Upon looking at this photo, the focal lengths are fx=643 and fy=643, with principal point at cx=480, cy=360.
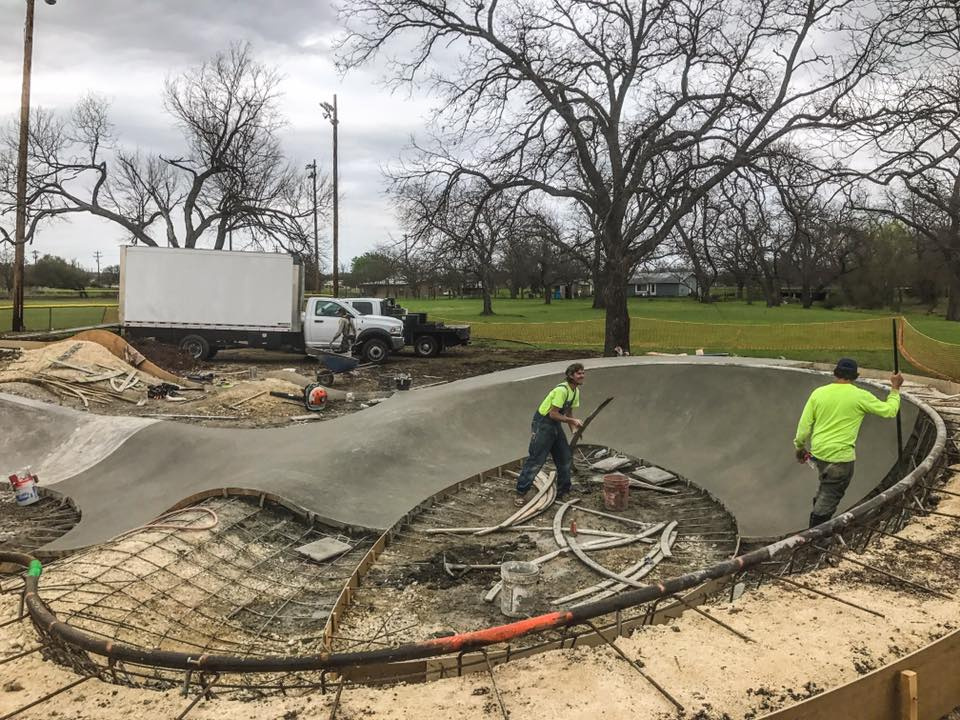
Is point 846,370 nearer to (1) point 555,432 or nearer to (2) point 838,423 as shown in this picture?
(2) point 838,423

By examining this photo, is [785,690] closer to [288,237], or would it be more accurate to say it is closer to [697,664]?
[697,664]

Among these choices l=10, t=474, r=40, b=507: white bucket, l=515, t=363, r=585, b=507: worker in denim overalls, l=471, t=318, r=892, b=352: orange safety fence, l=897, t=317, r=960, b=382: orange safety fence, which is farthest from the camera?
l=471, t=318, r=892, b=352: orange safety fence

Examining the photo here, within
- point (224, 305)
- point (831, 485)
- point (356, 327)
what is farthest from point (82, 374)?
point (831, 485)

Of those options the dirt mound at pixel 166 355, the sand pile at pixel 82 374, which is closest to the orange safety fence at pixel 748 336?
the dirt mound at pixel 166 355

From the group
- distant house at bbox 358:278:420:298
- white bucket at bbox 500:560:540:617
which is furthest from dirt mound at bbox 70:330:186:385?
distant house at bbox 358:278:420:298

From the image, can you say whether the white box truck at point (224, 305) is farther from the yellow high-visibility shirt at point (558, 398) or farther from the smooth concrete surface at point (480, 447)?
the yellow high-visibility shirt at point (558, 398)

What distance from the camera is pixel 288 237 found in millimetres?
29938

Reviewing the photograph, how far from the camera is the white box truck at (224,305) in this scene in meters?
20.3

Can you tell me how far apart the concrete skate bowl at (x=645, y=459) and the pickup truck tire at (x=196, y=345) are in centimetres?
1165

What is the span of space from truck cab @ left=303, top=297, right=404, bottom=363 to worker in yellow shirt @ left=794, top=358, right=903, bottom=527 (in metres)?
16.0

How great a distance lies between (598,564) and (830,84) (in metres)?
15.7

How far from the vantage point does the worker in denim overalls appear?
8.03 meters

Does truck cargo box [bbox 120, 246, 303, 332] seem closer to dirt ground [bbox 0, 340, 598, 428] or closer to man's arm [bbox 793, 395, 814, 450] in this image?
dirt ground [bbox 0, 340, 598, 428]

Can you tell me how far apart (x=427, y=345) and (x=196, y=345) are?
7573 mm
